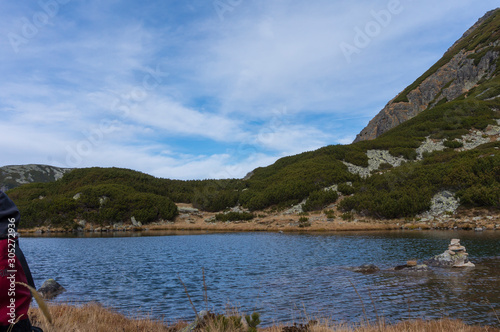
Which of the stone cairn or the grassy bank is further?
the stone cairn

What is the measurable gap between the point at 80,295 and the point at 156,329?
377 inches

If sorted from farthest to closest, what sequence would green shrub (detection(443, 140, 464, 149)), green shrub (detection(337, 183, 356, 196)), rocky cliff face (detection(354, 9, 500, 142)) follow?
rocky cliff face (detection(354, 9, 500, 142))
green shrub (detection(443, 140, 464, 149))
green shrub (detection(337, 183, 356, 196))

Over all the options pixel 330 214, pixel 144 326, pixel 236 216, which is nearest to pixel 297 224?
pixel 330 214

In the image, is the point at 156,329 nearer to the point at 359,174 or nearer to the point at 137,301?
the point at 137,301

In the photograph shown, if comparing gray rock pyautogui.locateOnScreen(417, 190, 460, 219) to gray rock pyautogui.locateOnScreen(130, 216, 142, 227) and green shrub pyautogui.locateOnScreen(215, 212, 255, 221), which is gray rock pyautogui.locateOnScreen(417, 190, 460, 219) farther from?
gray rock pyautogui.locateOnScreen(130, 216, 142, 227)

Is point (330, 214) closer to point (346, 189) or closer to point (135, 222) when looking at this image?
point (346, 189)

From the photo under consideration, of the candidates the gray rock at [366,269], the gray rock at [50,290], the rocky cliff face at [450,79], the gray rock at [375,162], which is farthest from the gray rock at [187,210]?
the rocky cliff face at [450,79]

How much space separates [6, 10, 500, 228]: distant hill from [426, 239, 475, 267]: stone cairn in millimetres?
26456

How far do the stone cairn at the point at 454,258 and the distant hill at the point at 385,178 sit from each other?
2646 centimetres

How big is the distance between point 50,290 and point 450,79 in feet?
377

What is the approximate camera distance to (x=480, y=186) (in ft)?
139

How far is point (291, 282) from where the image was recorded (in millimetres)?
16688

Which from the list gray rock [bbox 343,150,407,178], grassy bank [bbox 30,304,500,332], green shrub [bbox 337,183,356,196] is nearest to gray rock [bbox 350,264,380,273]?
grassy bank [bbox 30,304,500,332]

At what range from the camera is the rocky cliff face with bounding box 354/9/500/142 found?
89.6m
